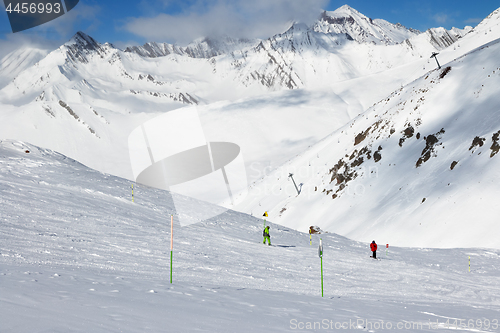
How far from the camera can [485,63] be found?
136 ft

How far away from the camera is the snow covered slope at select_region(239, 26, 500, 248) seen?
27609 mm

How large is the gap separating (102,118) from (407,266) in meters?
157

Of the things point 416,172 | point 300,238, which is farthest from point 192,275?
point 416,172

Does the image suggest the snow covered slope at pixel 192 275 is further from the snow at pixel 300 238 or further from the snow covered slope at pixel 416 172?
the snow covered slope at pixel 416 172

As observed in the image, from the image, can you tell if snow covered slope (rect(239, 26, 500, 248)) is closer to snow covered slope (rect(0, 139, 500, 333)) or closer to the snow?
the snow

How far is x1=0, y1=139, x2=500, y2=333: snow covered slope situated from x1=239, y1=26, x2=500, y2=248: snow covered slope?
A: 607 cm

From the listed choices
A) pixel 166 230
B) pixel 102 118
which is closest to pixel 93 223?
pixel 166 230

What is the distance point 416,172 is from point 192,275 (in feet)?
94.5

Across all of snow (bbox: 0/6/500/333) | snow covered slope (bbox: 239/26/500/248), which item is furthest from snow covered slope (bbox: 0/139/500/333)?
snow covered slope (bbox: 239/26/500/248)

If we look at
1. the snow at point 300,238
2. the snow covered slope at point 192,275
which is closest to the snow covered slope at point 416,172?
the snow at point 300,238

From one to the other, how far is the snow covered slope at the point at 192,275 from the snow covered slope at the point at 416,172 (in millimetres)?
6074

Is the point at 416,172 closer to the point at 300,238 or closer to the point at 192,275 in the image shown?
the point at 300,238

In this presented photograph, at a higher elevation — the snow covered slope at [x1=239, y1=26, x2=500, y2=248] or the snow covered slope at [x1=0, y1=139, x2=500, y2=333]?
the snow covered slope at [x1=239, y1=26, x2=500, y2=248]

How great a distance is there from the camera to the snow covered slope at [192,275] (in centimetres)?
670
